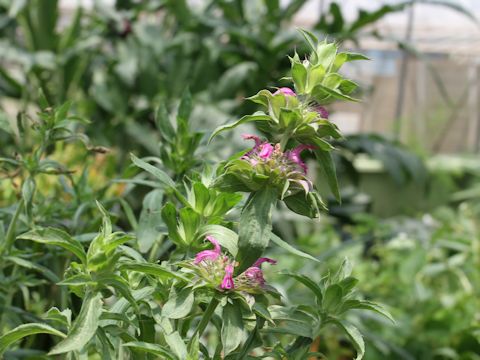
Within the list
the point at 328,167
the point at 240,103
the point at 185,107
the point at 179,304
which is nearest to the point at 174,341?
the point at 179,304

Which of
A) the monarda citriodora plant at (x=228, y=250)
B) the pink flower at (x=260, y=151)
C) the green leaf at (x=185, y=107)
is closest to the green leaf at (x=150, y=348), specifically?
the monarda citriodora plant at (x=228, y=250)

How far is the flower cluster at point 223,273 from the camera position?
36 centimetres

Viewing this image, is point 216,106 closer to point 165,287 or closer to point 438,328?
point 438,328

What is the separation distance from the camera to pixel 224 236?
371 millimetres

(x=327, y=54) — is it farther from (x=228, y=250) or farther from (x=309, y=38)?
(x=228, y=250)

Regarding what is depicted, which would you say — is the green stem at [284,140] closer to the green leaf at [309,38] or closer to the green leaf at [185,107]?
the green leaf at [309,38]

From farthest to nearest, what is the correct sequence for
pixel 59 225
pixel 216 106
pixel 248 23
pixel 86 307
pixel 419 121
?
pixel 419 121, pixel 248 23, pixel 216 106, pixel 59 225, pixel 86 307

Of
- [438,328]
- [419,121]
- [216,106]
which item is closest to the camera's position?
[438,328]

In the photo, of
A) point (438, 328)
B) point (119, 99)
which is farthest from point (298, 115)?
point (119, 99)

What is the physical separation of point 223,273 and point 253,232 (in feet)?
0.11

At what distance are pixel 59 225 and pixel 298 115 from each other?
0.90ft

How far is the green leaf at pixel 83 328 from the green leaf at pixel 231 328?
6cm

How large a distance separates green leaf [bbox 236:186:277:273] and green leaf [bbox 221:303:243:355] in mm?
23

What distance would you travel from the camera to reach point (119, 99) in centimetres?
212
